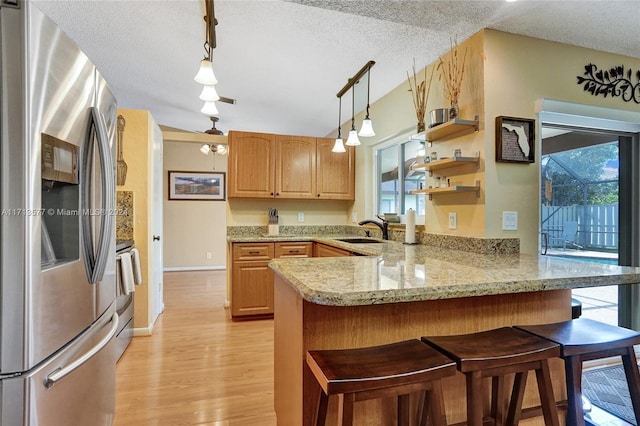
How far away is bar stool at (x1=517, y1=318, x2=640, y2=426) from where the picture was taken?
1.22 metres

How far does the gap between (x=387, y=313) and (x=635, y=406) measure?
1.07m

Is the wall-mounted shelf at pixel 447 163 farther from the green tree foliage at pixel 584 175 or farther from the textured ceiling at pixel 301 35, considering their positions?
the textured ceiling at pixel 301 35

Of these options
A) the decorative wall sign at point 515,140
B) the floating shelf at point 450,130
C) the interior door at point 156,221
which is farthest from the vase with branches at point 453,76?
the interior door at point 156,221

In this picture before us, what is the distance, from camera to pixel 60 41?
3.46ft

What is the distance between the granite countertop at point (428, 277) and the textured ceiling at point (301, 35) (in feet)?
4.86

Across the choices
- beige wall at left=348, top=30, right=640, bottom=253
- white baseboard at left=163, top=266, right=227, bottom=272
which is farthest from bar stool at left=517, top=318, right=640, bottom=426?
white baseboard at left=163, top=266, right=227, bottom=272

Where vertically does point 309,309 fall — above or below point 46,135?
below

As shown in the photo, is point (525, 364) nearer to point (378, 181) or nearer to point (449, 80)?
point (449, 80)

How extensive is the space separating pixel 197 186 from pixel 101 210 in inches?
218

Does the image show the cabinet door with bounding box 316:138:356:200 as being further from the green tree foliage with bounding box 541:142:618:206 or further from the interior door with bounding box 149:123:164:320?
the green tree foliage with bounding box 541:142:618:206

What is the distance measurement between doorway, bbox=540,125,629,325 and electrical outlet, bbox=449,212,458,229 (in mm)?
626

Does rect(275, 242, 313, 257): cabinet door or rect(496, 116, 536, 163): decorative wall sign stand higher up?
rect(496, 116, 536, 163): decorative wall sign

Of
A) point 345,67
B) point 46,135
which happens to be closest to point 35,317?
point 46,135

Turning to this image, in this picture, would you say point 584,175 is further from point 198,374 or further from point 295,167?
point 198,374
